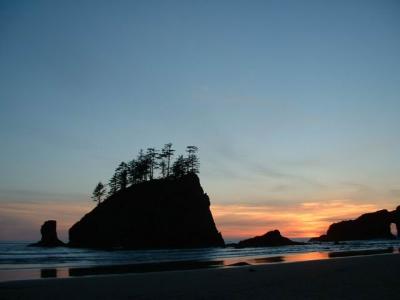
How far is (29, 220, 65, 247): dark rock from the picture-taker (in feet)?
315

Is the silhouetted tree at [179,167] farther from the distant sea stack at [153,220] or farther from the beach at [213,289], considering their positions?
the beach at [213,289]

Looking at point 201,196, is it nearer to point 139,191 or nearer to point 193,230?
point 193,230

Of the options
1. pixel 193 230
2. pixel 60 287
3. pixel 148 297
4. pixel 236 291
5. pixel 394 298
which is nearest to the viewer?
pixel 394 298

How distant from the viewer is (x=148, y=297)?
12.6m

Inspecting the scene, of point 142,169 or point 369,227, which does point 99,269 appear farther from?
point 369,227

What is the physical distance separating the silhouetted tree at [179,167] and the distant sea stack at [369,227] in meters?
72.2

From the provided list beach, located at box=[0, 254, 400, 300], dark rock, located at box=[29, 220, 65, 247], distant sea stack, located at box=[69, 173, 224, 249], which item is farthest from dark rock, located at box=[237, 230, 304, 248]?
beach, located at box=[0, 254, 400, 300]

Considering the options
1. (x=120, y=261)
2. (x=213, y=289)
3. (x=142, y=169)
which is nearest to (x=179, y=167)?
(x=142, y=169)

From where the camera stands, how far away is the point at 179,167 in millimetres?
106062

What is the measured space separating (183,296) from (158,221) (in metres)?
72.2

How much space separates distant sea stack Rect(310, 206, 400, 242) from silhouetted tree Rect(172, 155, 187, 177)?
237ft

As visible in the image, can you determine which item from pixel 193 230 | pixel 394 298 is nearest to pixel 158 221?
pixel 193 230

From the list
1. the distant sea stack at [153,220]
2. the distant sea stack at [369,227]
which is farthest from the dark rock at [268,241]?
the distant sea stack at [369,227]

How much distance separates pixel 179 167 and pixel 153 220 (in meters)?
26.1
